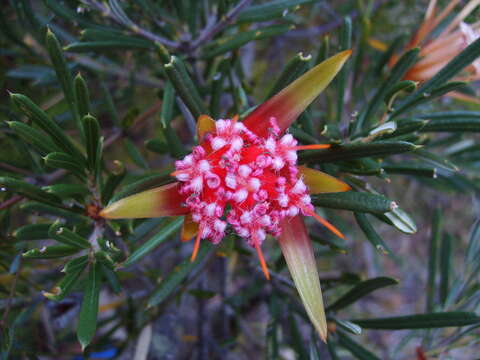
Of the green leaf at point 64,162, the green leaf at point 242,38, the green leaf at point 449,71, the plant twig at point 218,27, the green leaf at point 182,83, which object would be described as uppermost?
the plant twig at point 218,27

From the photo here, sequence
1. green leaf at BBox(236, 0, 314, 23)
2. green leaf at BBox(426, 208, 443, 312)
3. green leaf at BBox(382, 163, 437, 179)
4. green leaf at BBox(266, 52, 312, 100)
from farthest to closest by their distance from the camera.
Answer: green leaf at BBox(426, 208, 443, 312) → green leaf at BBox(236, 0, 314, 23) → green leaf at BBox(382, 163, 437, 179) → green leaf at BBox(266, 52, 312, 100)

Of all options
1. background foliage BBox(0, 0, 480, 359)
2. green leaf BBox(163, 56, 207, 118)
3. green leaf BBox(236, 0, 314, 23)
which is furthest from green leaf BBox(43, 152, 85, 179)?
green leaf BBox(236, 0, 314, 23)

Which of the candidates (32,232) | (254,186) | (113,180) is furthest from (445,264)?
(32,232)

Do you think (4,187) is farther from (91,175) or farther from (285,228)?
(285,228)

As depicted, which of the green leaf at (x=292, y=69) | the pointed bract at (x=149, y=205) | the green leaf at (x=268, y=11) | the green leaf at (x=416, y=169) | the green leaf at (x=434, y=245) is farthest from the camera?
the green leaf at (x=434, y=245)

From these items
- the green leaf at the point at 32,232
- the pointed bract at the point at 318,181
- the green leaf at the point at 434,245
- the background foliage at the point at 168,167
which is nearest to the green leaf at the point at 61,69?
the background foliage at the point at 168,167

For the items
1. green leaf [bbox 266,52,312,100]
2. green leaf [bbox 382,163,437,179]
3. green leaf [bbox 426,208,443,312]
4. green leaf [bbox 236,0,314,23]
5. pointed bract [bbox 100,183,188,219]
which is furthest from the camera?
green leaf [bbox 426,208,443,312]

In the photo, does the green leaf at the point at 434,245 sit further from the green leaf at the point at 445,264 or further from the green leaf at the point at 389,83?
the green leaf at the point at 389,83

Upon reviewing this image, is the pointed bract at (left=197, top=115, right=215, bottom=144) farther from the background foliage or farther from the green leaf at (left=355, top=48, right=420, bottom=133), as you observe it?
the green leaf at (left=355, top=48, right=420, bottom=133)
